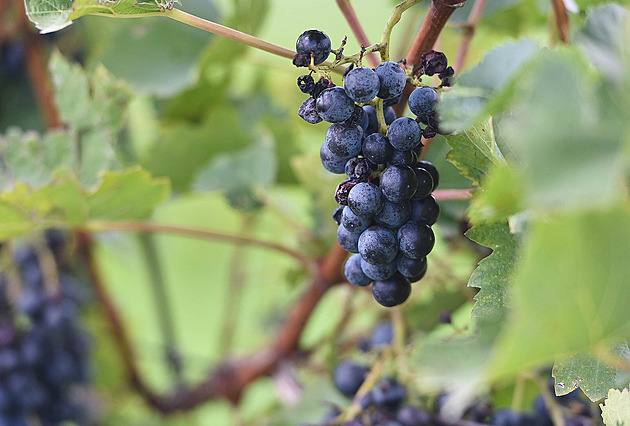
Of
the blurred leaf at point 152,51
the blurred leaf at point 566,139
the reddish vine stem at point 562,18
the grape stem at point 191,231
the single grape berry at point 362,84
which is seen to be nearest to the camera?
the blurred leaf at point 566,139

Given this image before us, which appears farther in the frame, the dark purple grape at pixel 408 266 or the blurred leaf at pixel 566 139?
the dark purple grape at pixel 408 266

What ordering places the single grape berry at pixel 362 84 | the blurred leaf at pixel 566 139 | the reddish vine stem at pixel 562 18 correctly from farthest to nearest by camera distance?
the reddish vine stem at pixel 562 18, the single grape berry at pixel 362 84, the blurred leaf at pixel 566 139

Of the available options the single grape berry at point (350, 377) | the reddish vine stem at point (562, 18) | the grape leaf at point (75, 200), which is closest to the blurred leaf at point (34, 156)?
the grape leaf at point (75, 200)

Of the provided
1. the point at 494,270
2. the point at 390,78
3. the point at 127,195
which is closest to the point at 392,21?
the point at 390,78

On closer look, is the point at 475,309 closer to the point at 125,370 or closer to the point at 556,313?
the point at 556,313

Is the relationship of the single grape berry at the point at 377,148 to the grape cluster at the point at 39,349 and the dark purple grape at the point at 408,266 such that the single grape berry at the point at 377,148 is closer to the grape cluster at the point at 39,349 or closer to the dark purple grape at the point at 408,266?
the dark purple grape at the point at 408,266

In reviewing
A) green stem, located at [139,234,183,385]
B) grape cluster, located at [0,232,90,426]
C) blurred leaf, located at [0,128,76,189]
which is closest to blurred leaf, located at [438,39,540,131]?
blurred leaf, located at [0,128,76,189]

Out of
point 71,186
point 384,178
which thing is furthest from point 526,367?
point 71,186

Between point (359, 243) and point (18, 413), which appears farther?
point (18, 413)
